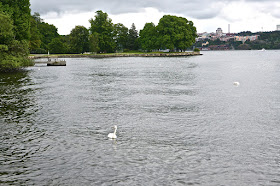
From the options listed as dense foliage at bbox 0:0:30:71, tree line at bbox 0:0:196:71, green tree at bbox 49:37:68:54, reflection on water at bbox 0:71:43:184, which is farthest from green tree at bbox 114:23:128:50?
reflection on water at bbox 0:71:43:184

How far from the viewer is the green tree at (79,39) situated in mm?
168250

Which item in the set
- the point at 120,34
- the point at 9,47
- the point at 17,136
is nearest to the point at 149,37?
the point at 120,34

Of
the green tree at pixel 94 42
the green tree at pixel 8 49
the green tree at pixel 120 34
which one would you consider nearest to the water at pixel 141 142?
the green tree at pixel 8 49

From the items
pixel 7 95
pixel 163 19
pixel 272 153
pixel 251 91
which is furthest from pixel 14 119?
pixel 163 19

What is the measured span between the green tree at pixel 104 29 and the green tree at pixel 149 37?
62.0 feet

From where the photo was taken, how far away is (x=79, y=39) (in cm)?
16862

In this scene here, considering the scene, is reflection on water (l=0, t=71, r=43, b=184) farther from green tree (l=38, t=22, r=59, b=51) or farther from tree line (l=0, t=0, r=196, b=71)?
green tree (l=38, t=22, r=59, b=51)

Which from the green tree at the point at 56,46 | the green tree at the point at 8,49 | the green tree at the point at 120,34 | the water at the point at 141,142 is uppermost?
the green tree at the point at 120,34

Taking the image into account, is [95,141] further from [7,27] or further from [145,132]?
[7,27]

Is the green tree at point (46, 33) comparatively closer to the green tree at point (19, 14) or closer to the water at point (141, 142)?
the green tree at point (19, 14)

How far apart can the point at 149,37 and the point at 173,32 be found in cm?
2036

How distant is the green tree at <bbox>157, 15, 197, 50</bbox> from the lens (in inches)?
6459

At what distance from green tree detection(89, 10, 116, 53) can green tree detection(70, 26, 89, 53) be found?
28.6ft

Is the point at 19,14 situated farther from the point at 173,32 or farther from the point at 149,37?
the point at 149,37
